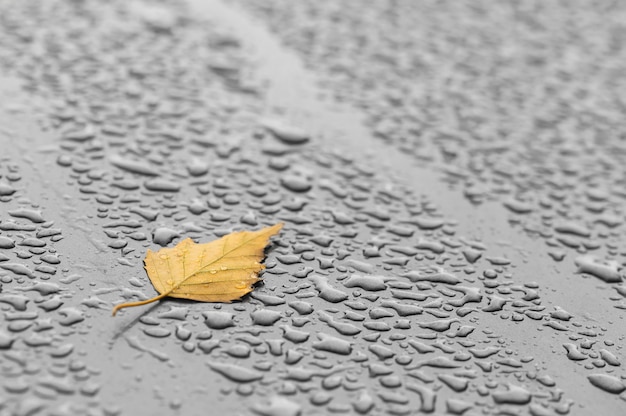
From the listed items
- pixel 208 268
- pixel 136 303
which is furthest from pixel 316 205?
pixel 136 303

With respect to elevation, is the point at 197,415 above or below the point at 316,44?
below

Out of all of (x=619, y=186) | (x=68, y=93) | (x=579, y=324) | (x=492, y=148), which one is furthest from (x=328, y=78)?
(x=579, y=324)

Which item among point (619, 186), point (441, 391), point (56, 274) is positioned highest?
point (619, 186)

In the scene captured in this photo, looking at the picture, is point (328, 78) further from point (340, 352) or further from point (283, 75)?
point (340, 352)

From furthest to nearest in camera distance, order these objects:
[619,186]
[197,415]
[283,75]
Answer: [283,75]
[619,186]
[197,415]

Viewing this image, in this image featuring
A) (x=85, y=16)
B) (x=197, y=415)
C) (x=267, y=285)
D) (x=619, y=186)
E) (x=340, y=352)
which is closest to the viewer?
(x=197, y=415)

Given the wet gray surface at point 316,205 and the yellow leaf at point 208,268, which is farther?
the yellow leaf at point 208,268

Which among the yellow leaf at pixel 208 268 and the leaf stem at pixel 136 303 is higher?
the yellow leaf at pixel 208 268

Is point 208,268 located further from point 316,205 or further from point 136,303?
point 316,205
